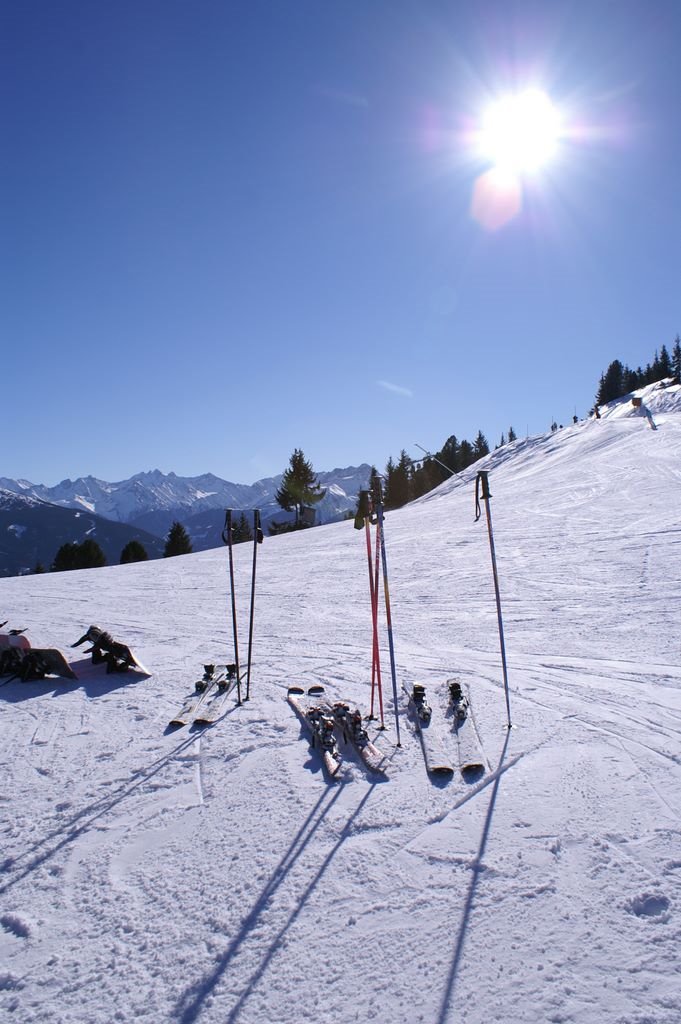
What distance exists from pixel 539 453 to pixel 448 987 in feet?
142

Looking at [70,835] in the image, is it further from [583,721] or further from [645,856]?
[583,721]

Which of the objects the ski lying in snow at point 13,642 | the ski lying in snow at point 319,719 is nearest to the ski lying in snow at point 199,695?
the ski lying in snow at point 319,719

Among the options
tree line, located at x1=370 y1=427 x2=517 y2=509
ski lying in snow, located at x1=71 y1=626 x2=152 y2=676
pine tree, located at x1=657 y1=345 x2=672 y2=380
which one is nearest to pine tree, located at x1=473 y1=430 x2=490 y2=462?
tree line, located at x1=370 y1=427 x2=517 y2=509

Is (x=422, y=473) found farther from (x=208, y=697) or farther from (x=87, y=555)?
(x=208, y=697)

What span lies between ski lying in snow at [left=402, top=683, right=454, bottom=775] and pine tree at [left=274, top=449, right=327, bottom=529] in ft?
Result: 145

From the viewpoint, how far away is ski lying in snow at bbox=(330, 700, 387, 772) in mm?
5406

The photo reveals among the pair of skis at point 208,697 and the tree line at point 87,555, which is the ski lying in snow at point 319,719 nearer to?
the pair of skis at point 208,697

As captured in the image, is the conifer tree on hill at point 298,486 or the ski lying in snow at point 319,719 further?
the conifer tree on hill at point 298,486

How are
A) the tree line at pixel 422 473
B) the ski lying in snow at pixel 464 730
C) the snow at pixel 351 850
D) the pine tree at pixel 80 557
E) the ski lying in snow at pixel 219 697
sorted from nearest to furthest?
the snow at pixel 351 850, the ski lying in snow at pixel 464 730, the ski lying in snow at pixel 219 697, the pine tree at pixel 80 557, the tree line at pixel 422 473

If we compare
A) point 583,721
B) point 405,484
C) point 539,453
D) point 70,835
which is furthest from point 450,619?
point 405,484

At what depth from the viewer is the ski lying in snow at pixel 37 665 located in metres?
8.95

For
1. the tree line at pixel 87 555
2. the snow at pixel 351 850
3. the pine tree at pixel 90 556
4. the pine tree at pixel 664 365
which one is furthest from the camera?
the pine tree at pixel 664 365

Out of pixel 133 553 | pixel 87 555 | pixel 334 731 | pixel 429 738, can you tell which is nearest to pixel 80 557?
pixel 87 555

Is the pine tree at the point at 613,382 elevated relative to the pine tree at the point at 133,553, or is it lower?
elevated
